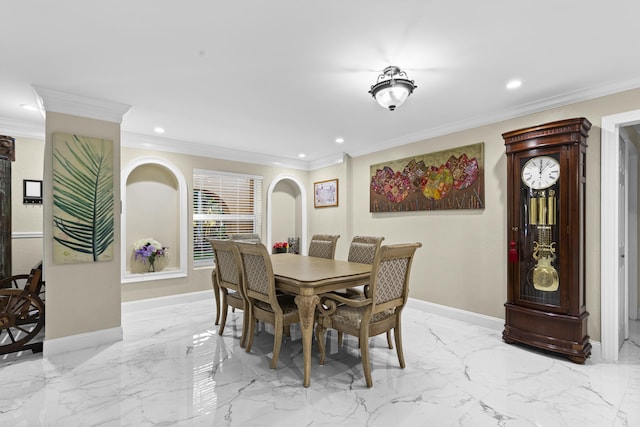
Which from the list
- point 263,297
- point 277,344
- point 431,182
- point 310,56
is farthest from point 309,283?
point 431,182

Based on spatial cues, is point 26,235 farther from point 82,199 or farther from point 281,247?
point 281,247

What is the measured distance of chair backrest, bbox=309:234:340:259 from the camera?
425cm

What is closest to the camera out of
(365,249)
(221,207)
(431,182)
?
(365,249)

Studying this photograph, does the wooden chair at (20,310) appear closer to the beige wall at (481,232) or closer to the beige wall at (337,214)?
the beige wall at (337,214)

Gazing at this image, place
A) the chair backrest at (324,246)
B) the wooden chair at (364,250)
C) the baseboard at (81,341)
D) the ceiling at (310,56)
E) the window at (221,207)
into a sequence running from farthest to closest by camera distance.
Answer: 1. the window at (221,207)
2. the chair backrest at (324,246)
3. the wooden chair at (364,250)
4. the baseboard at (81,341)
5. the ceiling at (310,56)

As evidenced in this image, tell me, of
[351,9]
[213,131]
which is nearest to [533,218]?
[351,9]

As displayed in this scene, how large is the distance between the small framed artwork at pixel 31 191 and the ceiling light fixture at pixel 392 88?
416 cm

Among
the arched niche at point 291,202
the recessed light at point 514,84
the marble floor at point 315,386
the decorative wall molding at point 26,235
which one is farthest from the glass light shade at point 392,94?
the decorative wall molding at point 26,235

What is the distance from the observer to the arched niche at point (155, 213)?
4.54 meters

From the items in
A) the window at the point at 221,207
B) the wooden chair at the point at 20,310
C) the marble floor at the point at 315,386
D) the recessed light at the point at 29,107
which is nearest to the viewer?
the marble floor at the point at 315,386

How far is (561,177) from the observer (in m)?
2.88

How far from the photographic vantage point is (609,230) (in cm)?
279

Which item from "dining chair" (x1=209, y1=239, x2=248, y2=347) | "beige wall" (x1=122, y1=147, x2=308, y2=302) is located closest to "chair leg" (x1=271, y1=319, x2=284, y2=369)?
"dining chair" (x1=209, y1=239, x2=248, y2=347)

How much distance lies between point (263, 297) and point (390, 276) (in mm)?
1069
